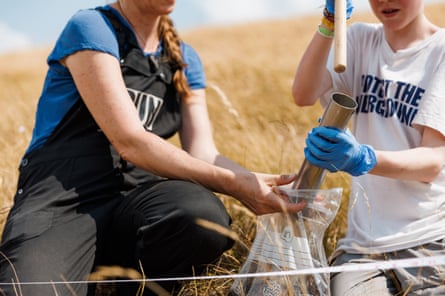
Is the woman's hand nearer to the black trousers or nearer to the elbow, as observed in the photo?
the black trousers

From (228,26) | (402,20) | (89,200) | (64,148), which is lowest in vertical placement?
(228,26)

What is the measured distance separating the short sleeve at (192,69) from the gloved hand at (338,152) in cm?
78

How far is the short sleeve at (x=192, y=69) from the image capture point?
2.46 m

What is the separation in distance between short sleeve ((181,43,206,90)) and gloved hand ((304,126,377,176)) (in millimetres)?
784

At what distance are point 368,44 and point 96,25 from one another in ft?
3.00

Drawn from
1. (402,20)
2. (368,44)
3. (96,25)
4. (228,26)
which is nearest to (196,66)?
(96,25)

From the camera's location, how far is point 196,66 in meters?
2.49

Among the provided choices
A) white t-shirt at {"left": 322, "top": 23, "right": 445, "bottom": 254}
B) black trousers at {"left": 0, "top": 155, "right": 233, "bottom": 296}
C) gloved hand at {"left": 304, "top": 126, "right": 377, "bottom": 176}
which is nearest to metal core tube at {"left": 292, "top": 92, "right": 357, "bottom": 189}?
gloved hand at {"left": 304, "top": 126, "right": 377, "bottom": 176}

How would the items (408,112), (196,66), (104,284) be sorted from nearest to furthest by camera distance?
(408,112), (104,284), (196,66)

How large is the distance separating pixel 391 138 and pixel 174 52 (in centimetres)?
85

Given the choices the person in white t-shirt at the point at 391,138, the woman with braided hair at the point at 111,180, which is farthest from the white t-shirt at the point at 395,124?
the woman with braided hair at the point at 111,180

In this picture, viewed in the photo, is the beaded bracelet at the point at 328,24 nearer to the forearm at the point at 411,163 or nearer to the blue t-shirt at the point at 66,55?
the forearm at the point at 411,163

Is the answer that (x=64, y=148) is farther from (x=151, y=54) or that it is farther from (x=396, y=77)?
(x=396, y=77)

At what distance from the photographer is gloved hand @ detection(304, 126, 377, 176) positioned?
174 centimetres
